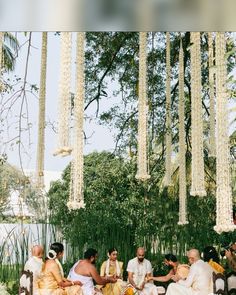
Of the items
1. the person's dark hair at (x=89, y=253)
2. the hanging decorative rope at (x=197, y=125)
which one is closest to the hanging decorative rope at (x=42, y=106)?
the person's dark hair at (x=89, y=253)

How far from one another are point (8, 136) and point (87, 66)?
2088 mm

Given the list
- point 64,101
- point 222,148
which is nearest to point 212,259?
point 222,148

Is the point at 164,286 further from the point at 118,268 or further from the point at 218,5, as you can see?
the point at 218,5

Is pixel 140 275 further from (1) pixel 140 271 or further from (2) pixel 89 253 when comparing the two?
(2) pixel 89 253

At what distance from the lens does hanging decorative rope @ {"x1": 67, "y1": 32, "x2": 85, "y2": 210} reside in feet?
19.0

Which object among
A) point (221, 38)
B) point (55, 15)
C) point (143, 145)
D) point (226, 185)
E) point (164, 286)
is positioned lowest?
point (164, 286)

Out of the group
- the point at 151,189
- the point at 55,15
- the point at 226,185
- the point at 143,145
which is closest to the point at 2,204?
the point at 151,189

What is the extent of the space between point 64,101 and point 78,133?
710 millimetres

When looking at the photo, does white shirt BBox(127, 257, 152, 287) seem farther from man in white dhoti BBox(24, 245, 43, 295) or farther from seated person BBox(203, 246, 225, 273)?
man in white dhoti BBox(24, 245, 43, 295)

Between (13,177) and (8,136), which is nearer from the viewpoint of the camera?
(8,136)

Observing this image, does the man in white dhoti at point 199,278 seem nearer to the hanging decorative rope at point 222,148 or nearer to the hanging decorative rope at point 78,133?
the hanging decorative rope at point 222,148

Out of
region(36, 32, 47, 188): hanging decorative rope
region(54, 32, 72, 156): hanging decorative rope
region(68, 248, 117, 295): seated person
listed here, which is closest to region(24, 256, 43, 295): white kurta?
region(68, 248, 117, 295): seated person

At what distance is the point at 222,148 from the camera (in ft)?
17.7

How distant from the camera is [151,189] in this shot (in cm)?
985
